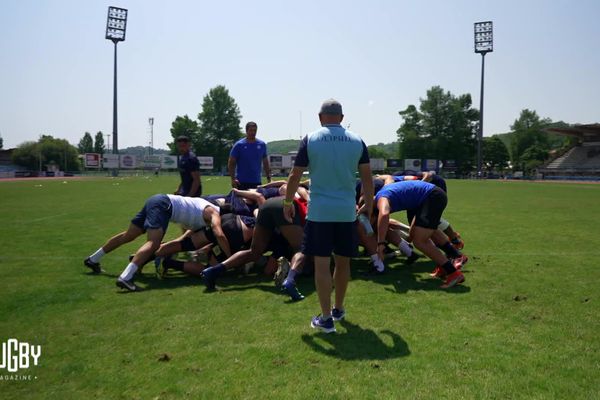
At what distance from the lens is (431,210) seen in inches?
226

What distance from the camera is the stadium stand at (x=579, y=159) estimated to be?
197 ft

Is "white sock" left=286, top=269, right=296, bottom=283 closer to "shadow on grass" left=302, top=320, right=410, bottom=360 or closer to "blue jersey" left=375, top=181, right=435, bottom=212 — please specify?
"shadow on grass" left=302, top=320, right=410, bottom=360

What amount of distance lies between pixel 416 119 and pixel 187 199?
87.1 m

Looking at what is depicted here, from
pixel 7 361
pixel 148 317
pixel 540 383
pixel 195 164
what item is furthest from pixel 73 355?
pixel 195 164

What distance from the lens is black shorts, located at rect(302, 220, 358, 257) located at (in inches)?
157

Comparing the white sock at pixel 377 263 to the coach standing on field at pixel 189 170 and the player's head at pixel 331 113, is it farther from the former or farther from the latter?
the coach standing on field at pixel 189 170

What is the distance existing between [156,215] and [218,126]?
83949 millimetres

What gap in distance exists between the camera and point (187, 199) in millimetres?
6391

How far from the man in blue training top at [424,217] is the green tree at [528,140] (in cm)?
8753

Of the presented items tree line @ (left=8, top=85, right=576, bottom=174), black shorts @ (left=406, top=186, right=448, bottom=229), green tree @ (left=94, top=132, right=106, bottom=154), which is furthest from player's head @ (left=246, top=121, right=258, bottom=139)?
green tree @ (left=94, top=132, right=106, bottom=154)

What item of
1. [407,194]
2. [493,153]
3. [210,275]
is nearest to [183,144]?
[210,275]

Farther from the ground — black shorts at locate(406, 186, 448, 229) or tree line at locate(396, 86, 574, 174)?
tree line at locate(396, 86, 574, 174)

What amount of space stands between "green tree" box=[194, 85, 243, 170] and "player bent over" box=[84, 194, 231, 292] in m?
81.3

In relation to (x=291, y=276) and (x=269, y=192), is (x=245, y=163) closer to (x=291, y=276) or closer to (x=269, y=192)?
(x=269, y=192)
